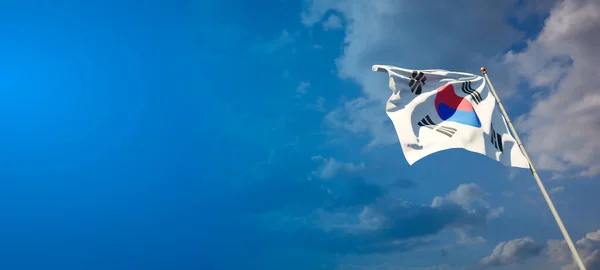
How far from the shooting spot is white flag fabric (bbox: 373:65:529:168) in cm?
1777

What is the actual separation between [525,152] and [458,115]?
131 inches

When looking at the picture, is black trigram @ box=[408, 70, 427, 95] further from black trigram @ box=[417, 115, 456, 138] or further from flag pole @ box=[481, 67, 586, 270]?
flag pole @ box=[481, 67, 586, 270]

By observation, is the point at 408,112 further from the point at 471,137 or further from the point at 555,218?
the point at 555,218

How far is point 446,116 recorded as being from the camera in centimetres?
1928

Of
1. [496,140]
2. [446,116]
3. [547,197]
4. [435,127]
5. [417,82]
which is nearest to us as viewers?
[547,197]

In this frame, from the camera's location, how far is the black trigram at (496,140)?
17.8 m

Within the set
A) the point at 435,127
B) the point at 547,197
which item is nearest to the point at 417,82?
the point at 435,127

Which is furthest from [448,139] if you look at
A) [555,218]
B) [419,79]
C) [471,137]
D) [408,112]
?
[555,218]

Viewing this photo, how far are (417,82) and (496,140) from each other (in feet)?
14.9

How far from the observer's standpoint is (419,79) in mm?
20266

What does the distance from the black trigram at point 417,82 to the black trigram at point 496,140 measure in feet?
12.6

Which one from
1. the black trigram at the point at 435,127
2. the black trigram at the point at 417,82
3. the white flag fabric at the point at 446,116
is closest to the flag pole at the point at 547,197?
the white flag fabric at the point at 446,116

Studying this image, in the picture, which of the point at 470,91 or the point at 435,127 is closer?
the point at 435,127

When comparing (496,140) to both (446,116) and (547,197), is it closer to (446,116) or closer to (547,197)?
(446,116)
